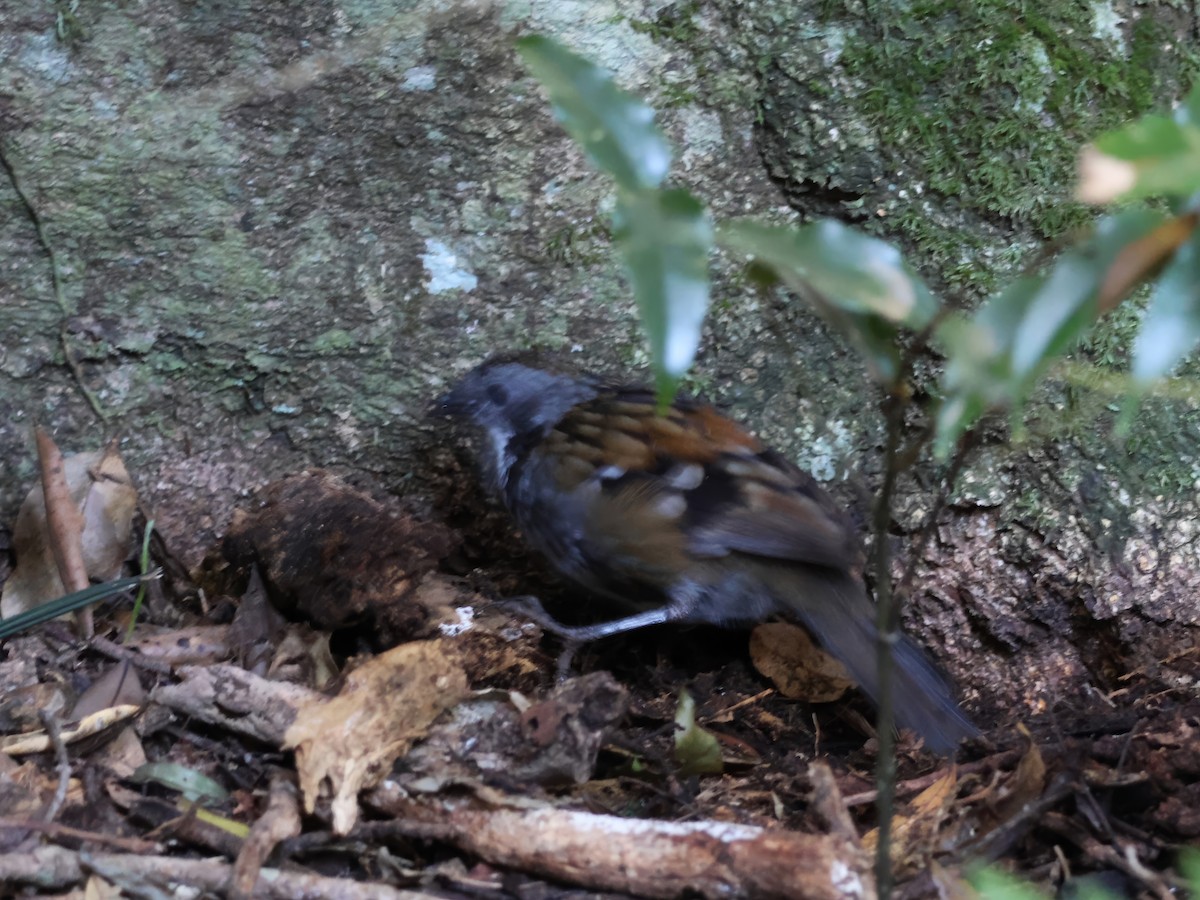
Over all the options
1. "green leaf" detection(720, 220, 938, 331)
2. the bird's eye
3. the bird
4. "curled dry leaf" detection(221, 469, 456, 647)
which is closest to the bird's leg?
the bird

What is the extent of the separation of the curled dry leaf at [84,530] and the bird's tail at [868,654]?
1876 mm

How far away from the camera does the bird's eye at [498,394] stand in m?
3.38

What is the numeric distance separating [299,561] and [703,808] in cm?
131

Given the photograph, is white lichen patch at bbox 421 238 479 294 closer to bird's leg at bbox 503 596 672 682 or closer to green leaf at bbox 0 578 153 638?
bird's leg at bbox 503 596 672 682

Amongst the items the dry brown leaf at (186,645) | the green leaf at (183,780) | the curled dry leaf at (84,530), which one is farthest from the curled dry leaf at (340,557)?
the green leaf at (183,780)

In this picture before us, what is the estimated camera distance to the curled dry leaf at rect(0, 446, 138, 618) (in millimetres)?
2994

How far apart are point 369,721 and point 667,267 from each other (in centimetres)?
153

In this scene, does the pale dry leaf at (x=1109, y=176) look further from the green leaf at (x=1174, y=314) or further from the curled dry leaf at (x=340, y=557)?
the curled dry leaf at (x=340, y=557)

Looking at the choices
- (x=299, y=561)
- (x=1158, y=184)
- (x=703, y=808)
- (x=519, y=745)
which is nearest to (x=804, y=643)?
(x=703, y=808)

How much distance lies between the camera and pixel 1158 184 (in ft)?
3.33

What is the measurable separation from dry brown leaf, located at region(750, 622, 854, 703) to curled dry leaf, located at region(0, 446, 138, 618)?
1.86 metres

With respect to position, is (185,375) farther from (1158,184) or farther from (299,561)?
(1158,184)

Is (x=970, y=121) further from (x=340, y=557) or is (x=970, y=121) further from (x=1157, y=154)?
(x=1157, y=154)

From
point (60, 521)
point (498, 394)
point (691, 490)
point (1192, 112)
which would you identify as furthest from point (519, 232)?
point (1192, 112)
